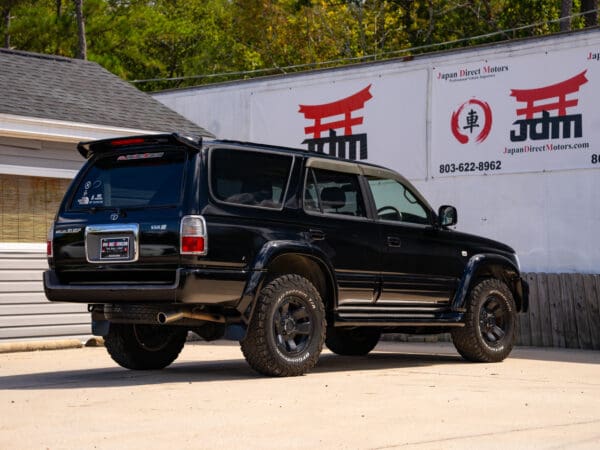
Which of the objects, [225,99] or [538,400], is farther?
[225,99]

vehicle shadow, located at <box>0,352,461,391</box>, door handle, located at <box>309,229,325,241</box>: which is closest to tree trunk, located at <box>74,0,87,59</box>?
vehicle shadow, located at <box>0,352,461,391</box>

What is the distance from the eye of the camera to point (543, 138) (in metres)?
16.4

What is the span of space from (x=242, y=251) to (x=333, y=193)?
1.60m

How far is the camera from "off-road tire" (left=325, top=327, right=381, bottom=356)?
13.1 meters

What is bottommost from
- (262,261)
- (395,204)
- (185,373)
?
(185,373)

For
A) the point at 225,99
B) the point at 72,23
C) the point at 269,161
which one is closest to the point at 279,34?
the point at 72,23

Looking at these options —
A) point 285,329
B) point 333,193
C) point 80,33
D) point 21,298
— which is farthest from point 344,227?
point 80,33

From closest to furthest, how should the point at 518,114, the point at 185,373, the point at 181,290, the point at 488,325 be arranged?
the point at 181,290 < the point at 185,373 < the point at 488,325 < the point at 518,114

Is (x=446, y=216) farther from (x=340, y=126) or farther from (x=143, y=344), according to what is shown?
(x=340, y=126)

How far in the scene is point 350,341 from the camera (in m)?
13.4

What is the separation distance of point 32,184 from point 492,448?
10.3 meters

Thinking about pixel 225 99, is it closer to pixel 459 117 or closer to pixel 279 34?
pixel 459 117

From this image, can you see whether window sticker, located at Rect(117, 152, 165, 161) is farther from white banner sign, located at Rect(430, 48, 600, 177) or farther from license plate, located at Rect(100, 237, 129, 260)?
white banner sign, located at Rect(430, 48, 600, 177)

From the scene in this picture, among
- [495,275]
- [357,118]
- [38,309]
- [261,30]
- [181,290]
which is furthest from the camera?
[261,30]
